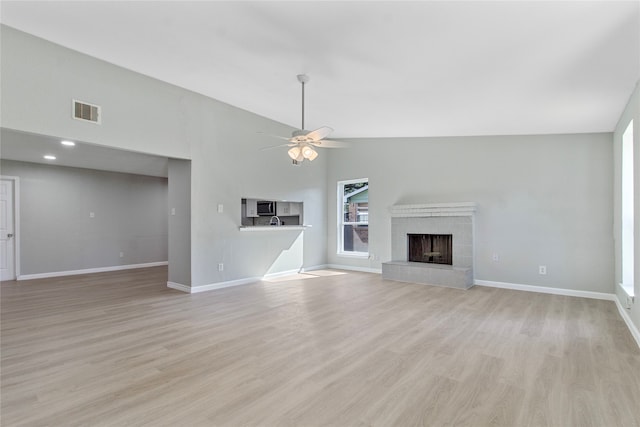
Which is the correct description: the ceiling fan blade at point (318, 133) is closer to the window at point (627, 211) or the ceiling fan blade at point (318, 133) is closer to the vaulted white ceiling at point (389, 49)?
the vaulted white ceiling at point (389, 49)

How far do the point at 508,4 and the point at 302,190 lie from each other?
5086 millimetres

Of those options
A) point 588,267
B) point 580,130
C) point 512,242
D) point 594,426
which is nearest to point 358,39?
point 594,426

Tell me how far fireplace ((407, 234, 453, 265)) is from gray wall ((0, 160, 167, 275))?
6.44 meters

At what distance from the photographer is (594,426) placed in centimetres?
183

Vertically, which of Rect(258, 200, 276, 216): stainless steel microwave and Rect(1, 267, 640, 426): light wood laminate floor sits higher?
Rect(258, 200, 276, 216): stainless steel microwave

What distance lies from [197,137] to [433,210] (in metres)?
4.22

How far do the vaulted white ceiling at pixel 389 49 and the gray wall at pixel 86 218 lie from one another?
453cm

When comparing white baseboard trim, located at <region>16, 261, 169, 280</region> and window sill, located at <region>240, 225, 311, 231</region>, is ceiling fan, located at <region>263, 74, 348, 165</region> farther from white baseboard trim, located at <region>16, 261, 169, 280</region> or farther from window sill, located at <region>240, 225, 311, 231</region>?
white baseboard trim, located at <region>16, 261, 169, 280</region>

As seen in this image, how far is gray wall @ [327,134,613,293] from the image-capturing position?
4734 mm

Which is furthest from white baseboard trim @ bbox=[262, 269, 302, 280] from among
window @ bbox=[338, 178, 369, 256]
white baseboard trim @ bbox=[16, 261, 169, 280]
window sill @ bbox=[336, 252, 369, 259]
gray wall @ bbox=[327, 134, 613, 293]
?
white baseboard trim @ bbox=[16, 261, 169, 280]

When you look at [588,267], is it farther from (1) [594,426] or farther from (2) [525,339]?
(1) [594,426]

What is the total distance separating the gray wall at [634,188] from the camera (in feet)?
9.93

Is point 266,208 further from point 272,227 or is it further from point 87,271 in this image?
point 87,271

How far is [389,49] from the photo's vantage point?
3.00 meters
